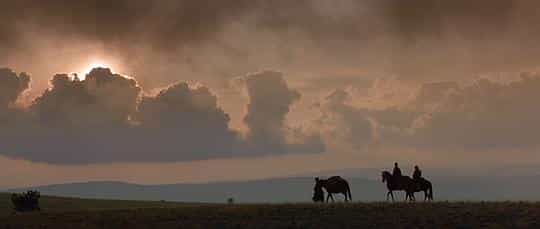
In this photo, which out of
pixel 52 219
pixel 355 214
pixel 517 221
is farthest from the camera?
pixel 52 219

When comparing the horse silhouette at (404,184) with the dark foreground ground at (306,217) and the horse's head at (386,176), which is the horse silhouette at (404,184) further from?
the dark foreground ground at (306,217)

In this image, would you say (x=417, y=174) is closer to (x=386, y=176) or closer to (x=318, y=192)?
(x=386, y=176)

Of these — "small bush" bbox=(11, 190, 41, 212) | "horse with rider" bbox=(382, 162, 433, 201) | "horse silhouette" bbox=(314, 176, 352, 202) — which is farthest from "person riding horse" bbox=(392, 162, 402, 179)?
"small bush" bbox=(11, 190, 41, 212)

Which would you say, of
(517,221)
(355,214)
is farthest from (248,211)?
(517,221)

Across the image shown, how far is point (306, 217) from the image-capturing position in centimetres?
5578

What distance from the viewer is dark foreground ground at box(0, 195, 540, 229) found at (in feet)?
174

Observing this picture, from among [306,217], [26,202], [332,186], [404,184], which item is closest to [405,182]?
[404,184]

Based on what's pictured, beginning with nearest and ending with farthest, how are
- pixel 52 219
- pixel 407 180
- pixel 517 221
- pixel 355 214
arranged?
pixel 517 221 < pixel 355 214 < pixel 52 219 < pixel 407 180

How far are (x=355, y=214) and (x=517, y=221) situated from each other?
32.4 feet

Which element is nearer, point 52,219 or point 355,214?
point 355,214

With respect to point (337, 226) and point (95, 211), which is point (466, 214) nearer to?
point (337, 226)

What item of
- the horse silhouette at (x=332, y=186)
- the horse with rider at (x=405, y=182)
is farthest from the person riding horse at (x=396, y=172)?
the horse silhouette at (x=332, y=186)

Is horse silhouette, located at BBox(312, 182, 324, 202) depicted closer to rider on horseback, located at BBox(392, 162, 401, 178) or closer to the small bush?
rider on horseback, located at BBox(392, 162, 401, 178)

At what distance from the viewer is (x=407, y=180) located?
2552 inches
